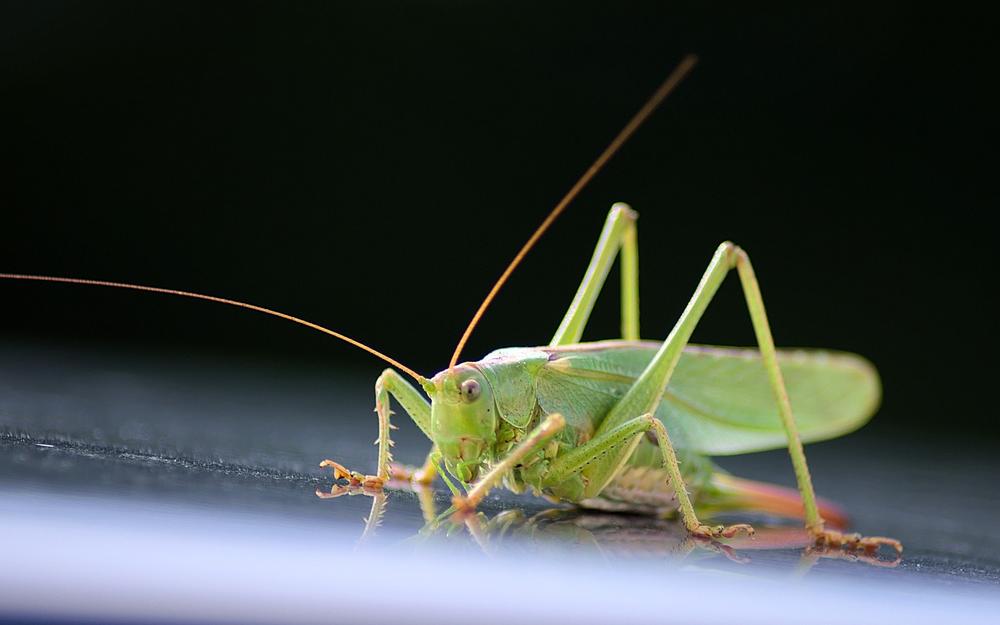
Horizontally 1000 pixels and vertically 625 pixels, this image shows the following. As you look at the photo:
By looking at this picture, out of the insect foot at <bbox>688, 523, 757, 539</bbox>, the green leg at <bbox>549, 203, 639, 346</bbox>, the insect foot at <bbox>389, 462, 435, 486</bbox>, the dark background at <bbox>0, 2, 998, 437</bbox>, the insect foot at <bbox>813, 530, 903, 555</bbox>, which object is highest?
the dark background at <bbox>0, 2, 998, 437</bbox>

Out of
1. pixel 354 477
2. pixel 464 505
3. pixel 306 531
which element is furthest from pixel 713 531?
pixel 306 531

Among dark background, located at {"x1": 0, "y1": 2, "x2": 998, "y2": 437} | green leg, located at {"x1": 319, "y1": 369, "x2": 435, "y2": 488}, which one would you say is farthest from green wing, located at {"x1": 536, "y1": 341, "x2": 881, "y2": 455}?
dark background, located at {"x1": 0, "y1": 2, "x2": 998, "y2": 437}

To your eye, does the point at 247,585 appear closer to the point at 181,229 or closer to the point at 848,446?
the point at 848,446

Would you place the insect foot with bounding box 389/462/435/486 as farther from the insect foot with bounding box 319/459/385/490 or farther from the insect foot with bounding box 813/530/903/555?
the insect foot with bounding box 813/530/903/555

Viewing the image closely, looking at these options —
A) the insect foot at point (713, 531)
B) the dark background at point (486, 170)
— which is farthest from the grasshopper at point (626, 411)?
the dark background at point (486, 170)

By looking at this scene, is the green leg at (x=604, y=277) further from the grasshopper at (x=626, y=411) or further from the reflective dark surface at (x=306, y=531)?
the reflective dark surface at (x=306, y=531)

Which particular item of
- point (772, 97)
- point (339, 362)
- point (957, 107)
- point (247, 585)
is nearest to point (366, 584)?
point (247, 585)
